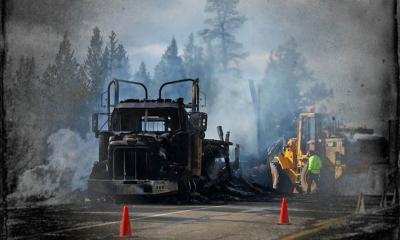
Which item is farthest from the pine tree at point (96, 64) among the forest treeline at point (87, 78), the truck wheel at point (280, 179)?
the truck wheel at point (280, 179)

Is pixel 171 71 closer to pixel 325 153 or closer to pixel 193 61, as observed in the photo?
pixel 193 61

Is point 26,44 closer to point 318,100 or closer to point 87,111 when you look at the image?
point 87,111

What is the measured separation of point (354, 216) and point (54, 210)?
21.3ft

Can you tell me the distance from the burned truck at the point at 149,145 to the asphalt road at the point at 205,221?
0.58 metres

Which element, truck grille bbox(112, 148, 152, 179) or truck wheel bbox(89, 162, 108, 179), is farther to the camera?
truck wheel bbox(89, 162, 108, 179)

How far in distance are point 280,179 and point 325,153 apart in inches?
65.8

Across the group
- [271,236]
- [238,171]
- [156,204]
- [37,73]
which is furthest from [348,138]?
[271,236]

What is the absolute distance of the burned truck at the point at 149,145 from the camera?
16.4 meters

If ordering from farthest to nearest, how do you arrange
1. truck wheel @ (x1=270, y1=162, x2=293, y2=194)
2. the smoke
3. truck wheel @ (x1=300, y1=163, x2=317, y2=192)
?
truck wheel @ (x1=270, y1=162, x2=293, y2=194), truck wheel @ (x1=300, y1=163, x2=317, y2=192), the smoke

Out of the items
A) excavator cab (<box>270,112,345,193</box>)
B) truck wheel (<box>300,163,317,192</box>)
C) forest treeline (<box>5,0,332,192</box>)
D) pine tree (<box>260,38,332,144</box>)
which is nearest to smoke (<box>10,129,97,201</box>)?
forest treeline (<box>5,0,332,192</box>)

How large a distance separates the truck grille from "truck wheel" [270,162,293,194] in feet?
21.6

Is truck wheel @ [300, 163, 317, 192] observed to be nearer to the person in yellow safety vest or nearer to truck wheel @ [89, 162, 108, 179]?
the person in yellow safety vest

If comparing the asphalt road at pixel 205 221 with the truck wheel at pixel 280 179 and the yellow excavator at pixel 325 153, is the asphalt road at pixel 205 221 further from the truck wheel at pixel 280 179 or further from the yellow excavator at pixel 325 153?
the truck wheel at pixel 280 179

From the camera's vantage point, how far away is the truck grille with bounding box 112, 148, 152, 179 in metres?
16.6
